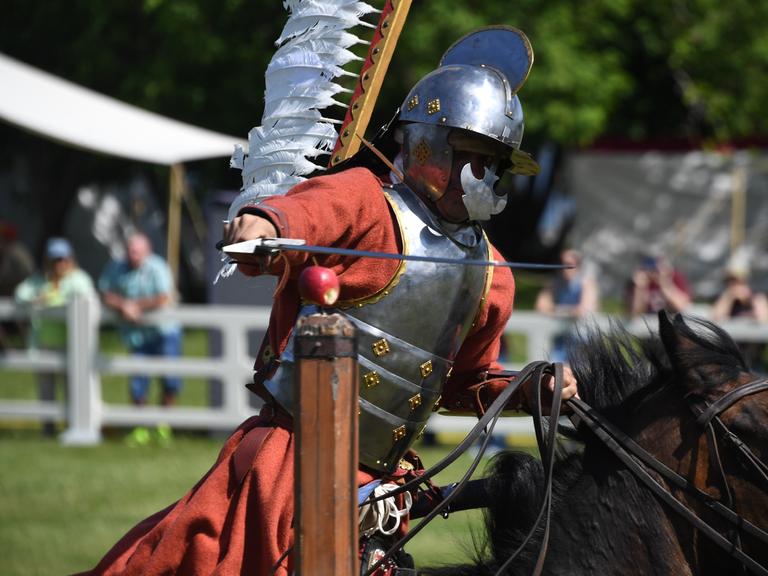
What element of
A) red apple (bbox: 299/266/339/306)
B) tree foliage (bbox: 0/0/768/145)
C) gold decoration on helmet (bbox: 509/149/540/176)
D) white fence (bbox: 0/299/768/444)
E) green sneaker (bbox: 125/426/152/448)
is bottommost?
green sneaker (bbox: 125/426/152/448)

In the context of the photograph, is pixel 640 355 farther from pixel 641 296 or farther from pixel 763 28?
pixel 763 28

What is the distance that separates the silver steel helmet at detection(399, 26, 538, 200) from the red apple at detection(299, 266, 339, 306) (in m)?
0.77

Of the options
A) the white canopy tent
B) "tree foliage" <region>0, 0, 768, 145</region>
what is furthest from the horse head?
"tree foliage" <region>0, 0, 768, 145</region>

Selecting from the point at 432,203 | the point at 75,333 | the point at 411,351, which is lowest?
the point at 75,333

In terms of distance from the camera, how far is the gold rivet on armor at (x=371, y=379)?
3.14 metres

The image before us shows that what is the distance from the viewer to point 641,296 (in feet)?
35.9

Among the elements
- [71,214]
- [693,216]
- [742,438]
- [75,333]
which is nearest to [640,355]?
[742,438]

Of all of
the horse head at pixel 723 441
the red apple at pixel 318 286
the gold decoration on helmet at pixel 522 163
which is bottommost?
the horse head at pixel 723 441

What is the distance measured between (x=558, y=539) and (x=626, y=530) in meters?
0.18

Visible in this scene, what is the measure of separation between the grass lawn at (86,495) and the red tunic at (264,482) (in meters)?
2.75

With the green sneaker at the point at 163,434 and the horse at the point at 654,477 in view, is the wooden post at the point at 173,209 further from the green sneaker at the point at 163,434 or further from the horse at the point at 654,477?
the horse at the point at 654,477

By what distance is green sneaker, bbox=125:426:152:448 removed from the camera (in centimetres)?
1092

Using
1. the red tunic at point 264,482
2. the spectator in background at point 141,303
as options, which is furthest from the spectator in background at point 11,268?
the red tunic at point 264,482

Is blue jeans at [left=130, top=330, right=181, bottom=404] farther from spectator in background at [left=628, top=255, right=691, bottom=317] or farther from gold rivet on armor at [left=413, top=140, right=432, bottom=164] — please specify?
gold rivet on armor at [left=413, top=140, right=432, bottom=164]
